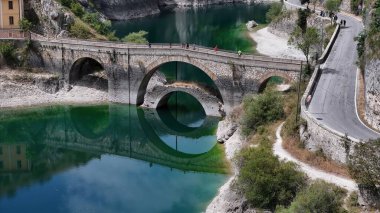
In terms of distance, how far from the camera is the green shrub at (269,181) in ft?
130

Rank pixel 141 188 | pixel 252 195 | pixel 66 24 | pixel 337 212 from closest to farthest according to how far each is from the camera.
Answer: pixel 337 212 → pixel 252 195 → pixel 141 188 → pixel 66 24

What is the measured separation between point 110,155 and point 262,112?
18.1 metres

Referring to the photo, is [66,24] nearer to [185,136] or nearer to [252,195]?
[185,136]

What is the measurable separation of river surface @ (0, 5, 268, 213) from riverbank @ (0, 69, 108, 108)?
154cm

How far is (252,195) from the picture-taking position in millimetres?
40438

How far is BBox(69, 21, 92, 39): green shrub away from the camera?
8394 centimetres

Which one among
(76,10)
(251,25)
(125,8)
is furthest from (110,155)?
(125,8)

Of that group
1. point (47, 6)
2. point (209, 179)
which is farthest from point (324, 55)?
point (47, 6)

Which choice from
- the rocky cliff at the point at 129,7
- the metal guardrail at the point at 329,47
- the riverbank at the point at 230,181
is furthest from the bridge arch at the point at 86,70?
the rocky cliff at the point at 129,7

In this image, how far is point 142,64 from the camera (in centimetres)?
7081

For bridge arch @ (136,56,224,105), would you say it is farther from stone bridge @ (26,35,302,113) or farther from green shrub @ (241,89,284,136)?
green shrub @ (241,89,284,136)

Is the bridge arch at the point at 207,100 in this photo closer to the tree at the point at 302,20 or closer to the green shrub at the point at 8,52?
the green shrub at the point at 8,52

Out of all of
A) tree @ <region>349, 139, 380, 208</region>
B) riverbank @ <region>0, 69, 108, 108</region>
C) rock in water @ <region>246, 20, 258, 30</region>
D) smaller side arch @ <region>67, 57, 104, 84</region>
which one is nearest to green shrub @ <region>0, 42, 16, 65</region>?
riverbank @ <region>0, 69, 108, 108</region>

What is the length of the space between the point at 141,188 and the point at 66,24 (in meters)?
41.5
